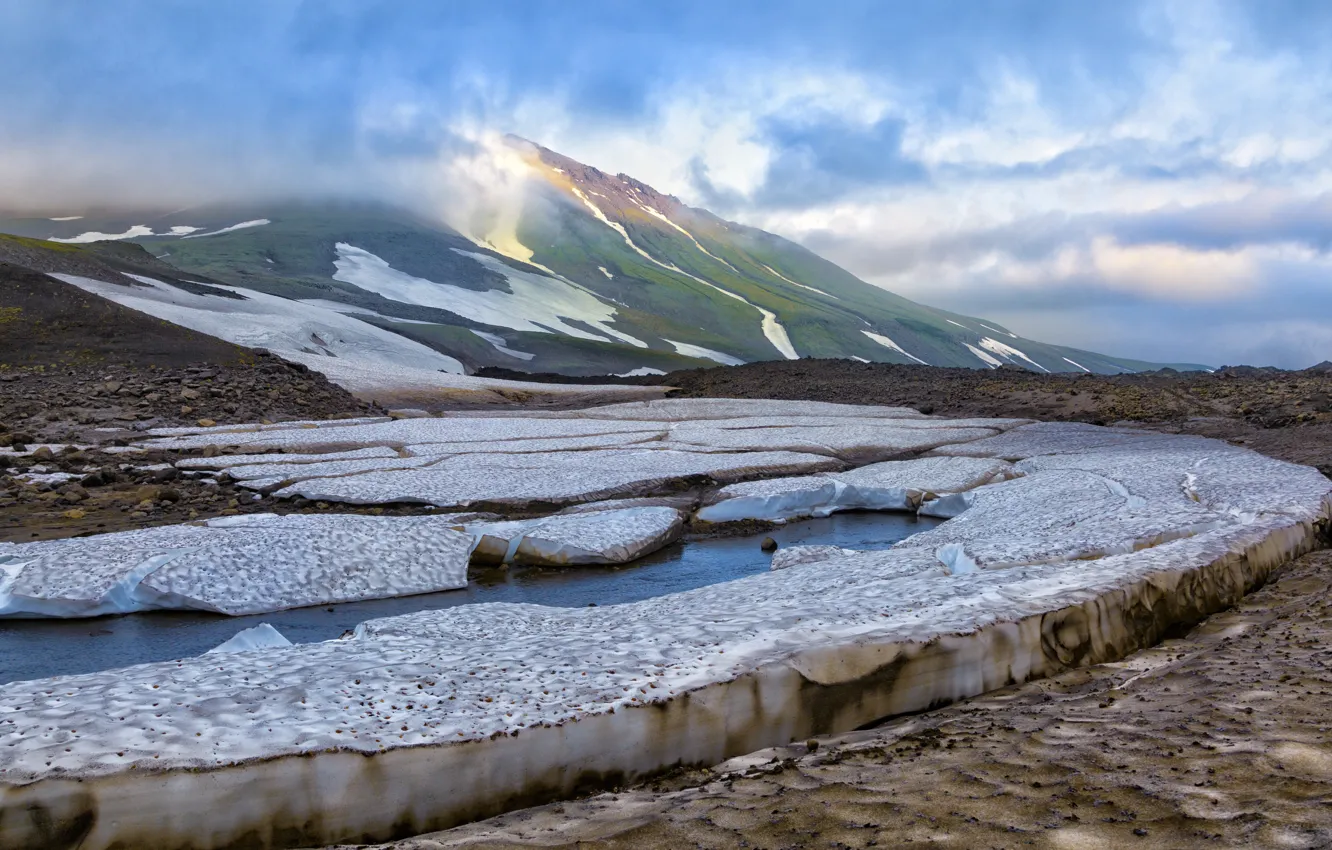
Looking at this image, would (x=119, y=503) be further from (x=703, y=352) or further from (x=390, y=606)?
(x=703, y=352)

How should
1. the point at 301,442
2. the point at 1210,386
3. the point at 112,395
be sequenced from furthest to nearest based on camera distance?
1. the point at 1210,386
2. the point at 112,395
3. the point at 301,442

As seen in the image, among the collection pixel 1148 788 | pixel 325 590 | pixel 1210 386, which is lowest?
pixel 325 590

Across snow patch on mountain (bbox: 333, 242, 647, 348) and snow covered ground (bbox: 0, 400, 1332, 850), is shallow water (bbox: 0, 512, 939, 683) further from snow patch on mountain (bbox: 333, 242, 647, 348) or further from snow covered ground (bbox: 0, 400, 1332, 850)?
snow patch on mountain (bbox: 333, 242, 647, 348)

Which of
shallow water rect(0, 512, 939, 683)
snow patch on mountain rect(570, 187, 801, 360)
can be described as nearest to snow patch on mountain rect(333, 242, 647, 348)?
snow patch on mountain rect(570, 187, 801, 360)

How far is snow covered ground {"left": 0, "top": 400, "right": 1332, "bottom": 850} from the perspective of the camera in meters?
3.51

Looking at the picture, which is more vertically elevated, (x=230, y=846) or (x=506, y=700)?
(x=506, y=700)

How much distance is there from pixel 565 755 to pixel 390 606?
4.56m

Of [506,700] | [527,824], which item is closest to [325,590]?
[506,700]

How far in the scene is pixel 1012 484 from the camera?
12391 millimetres

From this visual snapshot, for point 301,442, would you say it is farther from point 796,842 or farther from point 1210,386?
point 1210,386

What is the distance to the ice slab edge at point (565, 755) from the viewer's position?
3.34 metres

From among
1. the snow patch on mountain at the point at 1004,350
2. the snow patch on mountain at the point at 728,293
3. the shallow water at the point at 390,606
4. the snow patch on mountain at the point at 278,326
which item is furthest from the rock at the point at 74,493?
the snow patch on mountain at the point at 1004,350

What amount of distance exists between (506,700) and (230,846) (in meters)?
1.20

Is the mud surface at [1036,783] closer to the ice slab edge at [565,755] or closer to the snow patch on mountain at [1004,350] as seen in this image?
the ice slab edge at [565,755]
